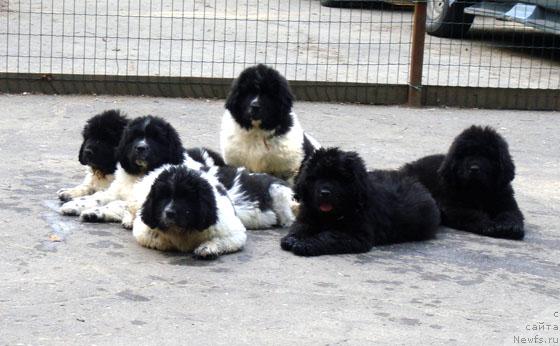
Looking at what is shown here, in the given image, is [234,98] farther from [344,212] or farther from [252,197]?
[344,212]

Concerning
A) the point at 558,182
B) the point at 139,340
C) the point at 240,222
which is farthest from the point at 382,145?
the point at 139,340

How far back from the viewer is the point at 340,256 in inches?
307

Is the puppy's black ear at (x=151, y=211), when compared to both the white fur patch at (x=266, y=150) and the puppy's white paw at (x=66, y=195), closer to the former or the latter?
the puppy's white paw at (x=66, y=195)

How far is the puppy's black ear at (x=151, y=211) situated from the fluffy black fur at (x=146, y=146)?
0.73 meters

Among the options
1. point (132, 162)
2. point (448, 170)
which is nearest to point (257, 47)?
point (448, 170)

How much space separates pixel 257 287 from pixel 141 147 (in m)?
1.67

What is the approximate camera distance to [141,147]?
8188 mm

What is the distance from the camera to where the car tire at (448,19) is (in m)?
17.1

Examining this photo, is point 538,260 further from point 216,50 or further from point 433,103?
point 216,50

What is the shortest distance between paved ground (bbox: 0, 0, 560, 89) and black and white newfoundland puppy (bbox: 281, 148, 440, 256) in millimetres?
5816

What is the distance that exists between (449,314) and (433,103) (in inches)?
288

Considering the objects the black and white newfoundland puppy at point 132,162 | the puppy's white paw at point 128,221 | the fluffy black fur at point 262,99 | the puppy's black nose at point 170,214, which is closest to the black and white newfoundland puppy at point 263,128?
the fluffy black fur at point 262,99

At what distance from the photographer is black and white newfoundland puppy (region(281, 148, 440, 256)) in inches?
307

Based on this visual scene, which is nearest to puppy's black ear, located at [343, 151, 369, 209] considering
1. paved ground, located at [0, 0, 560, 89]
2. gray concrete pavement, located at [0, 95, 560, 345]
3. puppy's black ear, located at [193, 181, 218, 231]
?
gray concrete pavement, located at [0, 95, 560, 345]
